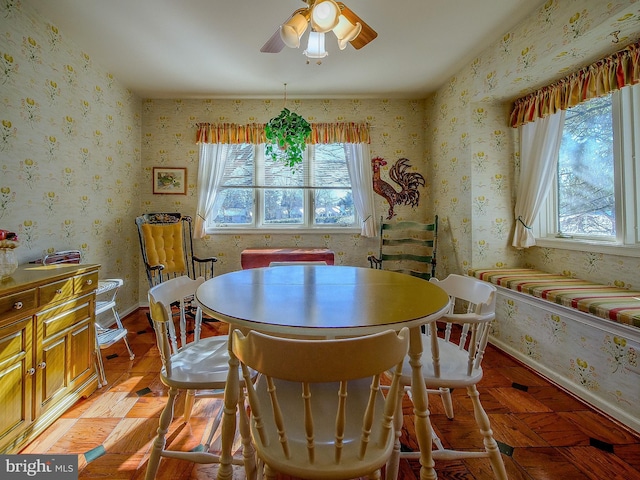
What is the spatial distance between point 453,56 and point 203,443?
3.56 m

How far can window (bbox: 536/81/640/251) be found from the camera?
6.53 ft

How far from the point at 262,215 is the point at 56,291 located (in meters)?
2.33

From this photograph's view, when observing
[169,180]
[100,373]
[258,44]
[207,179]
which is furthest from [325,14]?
[169,180]

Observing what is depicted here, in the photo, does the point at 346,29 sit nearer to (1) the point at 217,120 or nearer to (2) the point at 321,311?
(2) the point at 321,311

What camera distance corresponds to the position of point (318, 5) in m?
1.48

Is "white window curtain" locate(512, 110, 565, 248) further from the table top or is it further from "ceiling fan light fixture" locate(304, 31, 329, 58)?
"ceiling fan light fixture" locate(304, 31, 329, 58)

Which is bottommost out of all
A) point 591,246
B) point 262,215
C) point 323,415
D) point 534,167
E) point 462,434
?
point 462,434

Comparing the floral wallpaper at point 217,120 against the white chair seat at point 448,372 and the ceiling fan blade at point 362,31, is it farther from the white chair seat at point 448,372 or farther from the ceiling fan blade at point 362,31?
the white chair seat at point 448,372

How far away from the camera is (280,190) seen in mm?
3730

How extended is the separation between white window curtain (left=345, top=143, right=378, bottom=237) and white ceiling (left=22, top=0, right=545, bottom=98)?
683 mm

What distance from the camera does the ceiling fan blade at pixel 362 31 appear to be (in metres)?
1.58

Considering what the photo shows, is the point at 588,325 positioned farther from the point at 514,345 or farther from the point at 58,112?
the point at 58,112

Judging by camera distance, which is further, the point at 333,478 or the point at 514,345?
the point at 514,345

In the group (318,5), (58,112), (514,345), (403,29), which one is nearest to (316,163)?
(403,29)
